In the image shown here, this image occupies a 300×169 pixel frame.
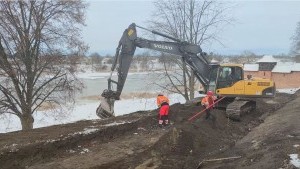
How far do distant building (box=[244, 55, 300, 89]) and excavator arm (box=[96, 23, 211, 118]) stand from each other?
4524 cm

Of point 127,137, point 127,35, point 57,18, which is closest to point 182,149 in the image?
point 127,137

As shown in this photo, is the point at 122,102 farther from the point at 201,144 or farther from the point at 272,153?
the point at 272,153

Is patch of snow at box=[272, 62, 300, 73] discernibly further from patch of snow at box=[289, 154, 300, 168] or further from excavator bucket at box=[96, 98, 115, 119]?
patch of snow at box=[289, 154, 300, 168]

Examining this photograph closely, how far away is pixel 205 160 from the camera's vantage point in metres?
10.7

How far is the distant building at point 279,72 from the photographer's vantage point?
60.0 m

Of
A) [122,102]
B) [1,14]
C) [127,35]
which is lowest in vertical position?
[122,102]

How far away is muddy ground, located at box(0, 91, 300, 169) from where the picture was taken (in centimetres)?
1015

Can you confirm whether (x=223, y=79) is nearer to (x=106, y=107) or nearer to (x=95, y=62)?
(x=106, y=107)

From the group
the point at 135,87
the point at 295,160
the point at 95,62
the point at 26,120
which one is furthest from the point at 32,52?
the point at 135,87

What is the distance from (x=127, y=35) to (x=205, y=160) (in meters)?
6.74

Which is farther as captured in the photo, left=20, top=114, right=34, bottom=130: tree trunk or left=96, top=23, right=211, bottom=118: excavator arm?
left=20, top=114, right=34, bottom=130: tree trunk

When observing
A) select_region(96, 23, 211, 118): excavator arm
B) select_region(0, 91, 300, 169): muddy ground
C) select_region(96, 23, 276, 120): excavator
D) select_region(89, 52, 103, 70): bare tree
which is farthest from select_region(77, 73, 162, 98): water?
select_region(0, 91, 300, 169): muddy ground

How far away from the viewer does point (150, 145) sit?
37.7ft

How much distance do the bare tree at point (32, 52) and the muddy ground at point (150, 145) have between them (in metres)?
5.92
